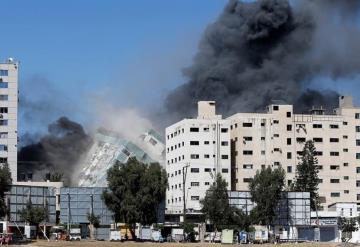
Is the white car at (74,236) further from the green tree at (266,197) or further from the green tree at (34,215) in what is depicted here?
the green tree at (266,197)

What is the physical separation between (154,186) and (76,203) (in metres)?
18.5

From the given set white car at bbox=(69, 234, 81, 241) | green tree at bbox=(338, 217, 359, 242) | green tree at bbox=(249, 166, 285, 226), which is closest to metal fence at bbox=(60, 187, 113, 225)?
white car at bbox=(69, 234, 81, 241)

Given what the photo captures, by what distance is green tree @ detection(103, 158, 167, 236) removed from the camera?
5261 inches

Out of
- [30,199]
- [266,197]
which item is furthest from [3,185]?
[266,197]

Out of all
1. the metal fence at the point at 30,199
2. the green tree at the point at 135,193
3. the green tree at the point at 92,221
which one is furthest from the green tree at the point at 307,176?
the metal fence at the point at 30,199

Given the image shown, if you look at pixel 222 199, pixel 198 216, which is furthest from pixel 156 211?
pixel 198 216

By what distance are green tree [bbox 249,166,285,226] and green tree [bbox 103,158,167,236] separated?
22.0 metres

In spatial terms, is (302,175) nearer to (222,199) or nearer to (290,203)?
(290,203)

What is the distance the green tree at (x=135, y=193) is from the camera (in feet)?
438

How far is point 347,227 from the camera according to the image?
162 m

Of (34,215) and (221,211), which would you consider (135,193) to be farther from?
(221,211)

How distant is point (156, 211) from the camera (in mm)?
137750

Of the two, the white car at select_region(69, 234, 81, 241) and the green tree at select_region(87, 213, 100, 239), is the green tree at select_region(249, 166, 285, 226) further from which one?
the white car at select_region(69, 234, 81, 241)

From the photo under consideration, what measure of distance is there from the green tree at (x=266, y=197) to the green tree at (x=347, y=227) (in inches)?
659
